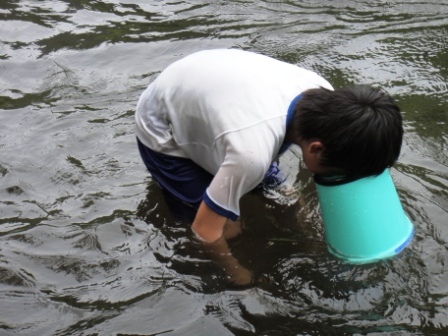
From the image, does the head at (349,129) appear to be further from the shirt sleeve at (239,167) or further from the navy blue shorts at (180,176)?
the navy blue shorts at (180,176)

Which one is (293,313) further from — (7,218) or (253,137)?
(7,218)

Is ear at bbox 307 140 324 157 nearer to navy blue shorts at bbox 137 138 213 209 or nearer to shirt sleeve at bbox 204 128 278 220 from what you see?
shirt sleeve at bbox 204 128 278 220

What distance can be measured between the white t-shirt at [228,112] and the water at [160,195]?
51 cm

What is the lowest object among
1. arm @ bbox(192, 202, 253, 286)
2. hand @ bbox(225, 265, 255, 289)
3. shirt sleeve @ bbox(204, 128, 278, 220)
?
hand @ bbox(225, 265, 255, 289)

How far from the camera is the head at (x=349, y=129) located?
254 cm

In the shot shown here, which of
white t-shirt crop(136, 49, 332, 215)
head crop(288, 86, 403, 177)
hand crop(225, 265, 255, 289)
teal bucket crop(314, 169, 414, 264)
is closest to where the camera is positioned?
head crop(288, 86, 403, 177)

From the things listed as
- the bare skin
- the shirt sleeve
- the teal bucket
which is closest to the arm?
the bare skin

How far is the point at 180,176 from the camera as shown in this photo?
321cm

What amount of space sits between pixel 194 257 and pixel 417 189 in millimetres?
1227

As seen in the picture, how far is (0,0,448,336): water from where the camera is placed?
2.95m

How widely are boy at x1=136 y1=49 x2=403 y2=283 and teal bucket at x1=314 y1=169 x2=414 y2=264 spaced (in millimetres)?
90

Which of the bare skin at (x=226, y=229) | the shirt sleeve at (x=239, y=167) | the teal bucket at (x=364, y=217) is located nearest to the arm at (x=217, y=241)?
the bare skin at (x=226, y=229)

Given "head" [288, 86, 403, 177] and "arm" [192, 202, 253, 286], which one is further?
"arm" [192, 202, 253, 286]

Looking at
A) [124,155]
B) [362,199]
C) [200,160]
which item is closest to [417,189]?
[362,199]
